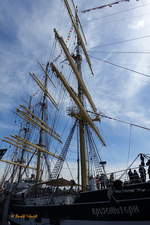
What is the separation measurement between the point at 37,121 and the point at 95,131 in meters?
12.8

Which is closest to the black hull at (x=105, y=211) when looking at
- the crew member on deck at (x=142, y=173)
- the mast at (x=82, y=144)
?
the crew member on deck at (x=142, y=173)

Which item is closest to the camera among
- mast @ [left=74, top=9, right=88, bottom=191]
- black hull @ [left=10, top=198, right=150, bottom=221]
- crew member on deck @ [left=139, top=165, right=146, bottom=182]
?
black hull @ [left=10, top=198, right=150, bottom=221]

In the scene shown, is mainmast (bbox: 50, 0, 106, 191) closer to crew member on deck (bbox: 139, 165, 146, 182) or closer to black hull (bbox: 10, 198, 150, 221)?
black hull (bbox: 10, 198, 150, 221)

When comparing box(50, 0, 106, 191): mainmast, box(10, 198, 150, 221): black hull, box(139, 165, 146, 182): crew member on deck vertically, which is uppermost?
box(50, 0, 106, 191): mainmast

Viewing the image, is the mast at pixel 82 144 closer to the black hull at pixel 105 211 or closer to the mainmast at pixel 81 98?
the mainmast at pixel 81 98

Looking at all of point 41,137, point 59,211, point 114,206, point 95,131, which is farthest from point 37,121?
point 114,206

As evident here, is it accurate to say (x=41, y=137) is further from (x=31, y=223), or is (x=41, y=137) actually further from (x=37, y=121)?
(x=31, y=223)

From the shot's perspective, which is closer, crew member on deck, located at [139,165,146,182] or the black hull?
the black hull

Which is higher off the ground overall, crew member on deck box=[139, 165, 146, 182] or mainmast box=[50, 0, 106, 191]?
mainmast box=[50, 0, 106, 191]

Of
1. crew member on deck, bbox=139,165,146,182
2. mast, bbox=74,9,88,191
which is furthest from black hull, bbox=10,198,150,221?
mast, bbox=74,9,88,191

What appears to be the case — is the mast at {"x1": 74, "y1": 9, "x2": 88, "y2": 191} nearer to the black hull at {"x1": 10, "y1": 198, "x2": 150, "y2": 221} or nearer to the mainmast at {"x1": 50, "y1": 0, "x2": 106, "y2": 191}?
the mainmast at {"x1": 50, "y1": 0, "x2": 106, "y2": 191}

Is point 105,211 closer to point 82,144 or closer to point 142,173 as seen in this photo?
point 142,173

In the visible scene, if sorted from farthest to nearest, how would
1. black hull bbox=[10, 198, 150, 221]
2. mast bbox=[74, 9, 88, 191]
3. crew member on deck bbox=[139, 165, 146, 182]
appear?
mast bbox=[74, 9, 88, 191], crew member on deck bbox=[139, 165, 146, 182], black hull bbox=[10, 198, 150, 221]

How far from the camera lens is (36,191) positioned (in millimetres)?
11789
